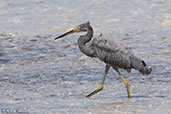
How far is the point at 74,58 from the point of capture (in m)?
14.6

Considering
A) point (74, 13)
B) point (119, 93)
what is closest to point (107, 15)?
point (74, 13)

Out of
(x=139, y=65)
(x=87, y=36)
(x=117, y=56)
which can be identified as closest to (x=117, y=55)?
(x=117, y=56)

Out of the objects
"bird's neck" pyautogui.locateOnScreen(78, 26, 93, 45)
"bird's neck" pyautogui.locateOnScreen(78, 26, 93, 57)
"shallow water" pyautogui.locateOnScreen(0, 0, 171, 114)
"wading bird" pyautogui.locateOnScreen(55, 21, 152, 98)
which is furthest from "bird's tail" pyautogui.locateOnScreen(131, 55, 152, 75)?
"bird's neck" pyautogui.locateOnScreen(78, 26, 93, 45)

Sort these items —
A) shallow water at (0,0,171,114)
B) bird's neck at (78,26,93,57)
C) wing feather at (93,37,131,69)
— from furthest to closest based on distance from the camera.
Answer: bird's neck at (78,26,93,57) → wing feather at (93,37,131,69) → shallow water at (0,0,171,114)

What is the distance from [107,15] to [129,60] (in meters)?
11.8

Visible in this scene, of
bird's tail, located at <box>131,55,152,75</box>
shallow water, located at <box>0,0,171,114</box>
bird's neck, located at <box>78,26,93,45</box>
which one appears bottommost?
shallow water, located at <box>0,0,171,114</box>

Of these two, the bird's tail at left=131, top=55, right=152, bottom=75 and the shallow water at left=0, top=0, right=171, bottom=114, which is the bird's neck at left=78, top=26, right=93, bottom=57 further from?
the bird's tail at left=131, top=55, right=152, bottom=75

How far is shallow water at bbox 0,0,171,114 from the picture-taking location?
9.06 metres

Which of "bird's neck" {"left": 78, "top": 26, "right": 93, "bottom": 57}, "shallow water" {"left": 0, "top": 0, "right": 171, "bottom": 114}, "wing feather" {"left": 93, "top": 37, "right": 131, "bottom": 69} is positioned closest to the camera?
"shallow water" {"left": 0, "top": 0, "right": 171, "bottom": 114}

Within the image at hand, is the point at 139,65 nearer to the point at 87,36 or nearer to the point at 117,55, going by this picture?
the point at 117,55

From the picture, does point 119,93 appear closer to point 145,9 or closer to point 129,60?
point 129,60

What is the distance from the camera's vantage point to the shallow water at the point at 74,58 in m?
9.06

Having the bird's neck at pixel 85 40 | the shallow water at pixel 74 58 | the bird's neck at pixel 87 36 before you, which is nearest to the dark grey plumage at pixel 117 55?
the bird's neck at pixel 85 40

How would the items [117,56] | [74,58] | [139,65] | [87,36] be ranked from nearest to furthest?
[139,65] < [117,56] < [87,36] < [74,58]
